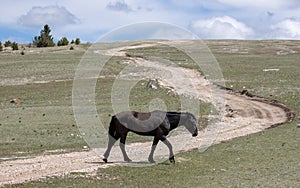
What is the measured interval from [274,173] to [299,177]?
1173 millimetres

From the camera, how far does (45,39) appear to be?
142125 millimetres

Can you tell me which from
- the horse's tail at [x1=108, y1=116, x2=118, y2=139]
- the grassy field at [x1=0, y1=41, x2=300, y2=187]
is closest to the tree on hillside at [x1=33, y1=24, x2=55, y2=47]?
the grassy field at [x1=0, y1=41, x2=300, y2=187]

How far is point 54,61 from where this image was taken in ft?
273

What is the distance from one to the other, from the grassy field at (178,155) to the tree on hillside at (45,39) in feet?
234

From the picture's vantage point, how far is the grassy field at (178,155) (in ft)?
63.4

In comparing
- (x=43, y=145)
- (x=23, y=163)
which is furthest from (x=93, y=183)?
(x=43, y=145)

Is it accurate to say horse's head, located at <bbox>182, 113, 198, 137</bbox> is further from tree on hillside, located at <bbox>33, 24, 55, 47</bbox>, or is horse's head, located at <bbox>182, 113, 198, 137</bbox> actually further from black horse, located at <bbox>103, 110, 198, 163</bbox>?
tree on hillside, located at <bbox>33, 24, 55, 47</bbox>

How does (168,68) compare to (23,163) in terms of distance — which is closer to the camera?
(23,163)

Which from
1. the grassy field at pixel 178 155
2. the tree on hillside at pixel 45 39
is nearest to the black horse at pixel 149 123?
the grassy field at pixel 178 155

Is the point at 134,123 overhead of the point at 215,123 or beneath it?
overhead

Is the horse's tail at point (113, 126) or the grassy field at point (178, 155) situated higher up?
the horse's tail at point (113, 126)

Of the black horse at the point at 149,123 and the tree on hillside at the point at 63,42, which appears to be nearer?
the black horse at the point at 149,123

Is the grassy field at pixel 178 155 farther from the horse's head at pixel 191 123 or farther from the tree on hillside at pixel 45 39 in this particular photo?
the tree on hillside at pixel 45 39

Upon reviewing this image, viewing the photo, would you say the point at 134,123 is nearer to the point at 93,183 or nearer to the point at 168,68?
the point at 93,183
